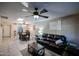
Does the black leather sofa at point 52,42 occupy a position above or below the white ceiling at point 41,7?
below

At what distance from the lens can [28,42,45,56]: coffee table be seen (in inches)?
92.7

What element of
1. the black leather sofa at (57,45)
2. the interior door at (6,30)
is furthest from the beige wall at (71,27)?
the interior door at (6,30)

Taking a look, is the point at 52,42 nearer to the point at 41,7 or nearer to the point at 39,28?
the point at 39,28

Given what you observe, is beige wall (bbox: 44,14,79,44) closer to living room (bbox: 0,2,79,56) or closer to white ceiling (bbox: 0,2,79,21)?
living room (bbox: 0,2,79,56)

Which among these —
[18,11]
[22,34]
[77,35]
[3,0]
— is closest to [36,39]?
[22,34]

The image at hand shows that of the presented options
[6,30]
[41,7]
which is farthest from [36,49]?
[41,7]

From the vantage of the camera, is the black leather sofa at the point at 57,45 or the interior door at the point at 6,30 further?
the interior door at the point at 6,30

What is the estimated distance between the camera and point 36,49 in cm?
236

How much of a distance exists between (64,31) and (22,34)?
903mm

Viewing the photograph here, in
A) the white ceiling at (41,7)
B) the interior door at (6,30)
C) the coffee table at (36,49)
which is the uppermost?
the white ceiling at (41,7)

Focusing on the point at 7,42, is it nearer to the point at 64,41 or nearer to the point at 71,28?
the point at 64,41

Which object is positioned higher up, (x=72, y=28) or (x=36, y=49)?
(x=72, y=28)

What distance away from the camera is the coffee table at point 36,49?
2.35 m

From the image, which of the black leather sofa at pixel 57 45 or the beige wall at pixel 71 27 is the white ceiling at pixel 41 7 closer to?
the beige wall at pixel 71 27
